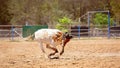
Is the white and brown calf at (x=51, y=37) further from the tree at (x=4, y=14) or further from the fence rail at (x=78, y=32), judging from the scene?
the tree at (x=4, y=14)

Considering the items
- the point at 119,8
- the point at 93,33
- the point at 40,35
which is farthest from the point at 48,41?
the point at 119,8

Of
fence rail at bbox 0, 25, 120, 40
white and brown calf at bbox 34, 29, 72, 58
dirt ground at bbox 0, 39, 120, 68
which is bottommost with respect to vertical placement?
fence rail at bbox 0, 25, 120, 40

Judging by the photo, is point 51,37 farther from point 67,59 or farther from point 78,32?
point 78,32

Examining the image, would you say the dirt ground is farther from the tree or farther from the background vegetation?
the tree

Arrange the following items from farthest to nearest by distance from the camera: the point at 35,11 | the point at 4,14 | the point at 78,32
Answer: the point at 35,11 → the point at 4,14 → the point at 78,32

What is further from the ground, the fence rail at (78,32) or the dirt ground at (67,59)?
the dirt ground at (67,59)

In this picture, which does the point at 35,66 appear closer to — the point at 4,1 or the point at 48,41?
the point at 48,41

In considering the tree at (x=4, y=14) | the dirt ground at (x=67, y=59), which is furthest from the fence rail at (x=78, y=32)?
the dirt ground at (x=67, y=59)

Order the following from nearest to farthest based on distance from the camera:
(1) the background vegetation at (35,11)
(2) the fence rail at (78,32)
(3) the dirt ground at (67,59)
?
(3) the dirt ground at (67,59) → (2) the fence rail at (78,32) → (1) the background vegetation at (35,11)

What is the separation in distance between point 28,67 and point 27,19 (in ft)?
140

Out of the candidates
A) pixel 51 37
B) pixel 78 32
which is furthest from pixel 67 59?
pixel 78 32

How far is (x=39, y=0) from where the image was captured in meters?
55.2

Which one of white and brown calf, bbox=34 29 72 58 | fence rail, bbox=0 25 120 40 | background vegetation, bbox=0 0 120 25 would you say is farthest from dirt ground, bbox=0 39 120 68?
background vegetation, bbox=0 0 120 25

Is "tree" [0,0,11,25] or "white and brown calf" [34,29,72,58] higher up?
"white and brown calf" [34,29,72,58]
